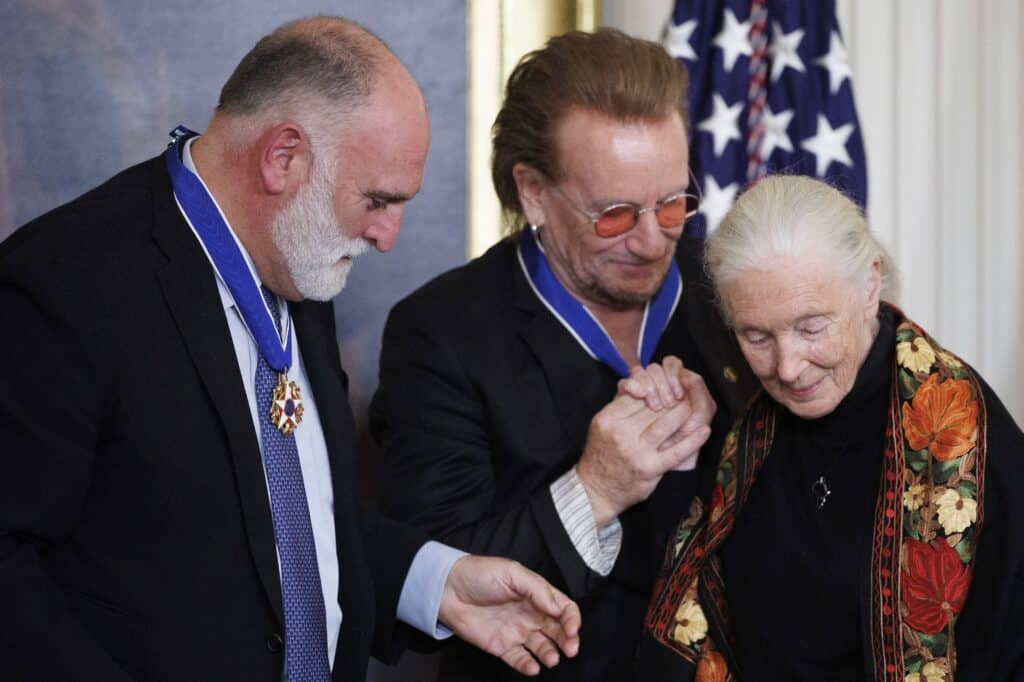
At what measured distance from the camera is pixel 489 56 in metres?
3.81

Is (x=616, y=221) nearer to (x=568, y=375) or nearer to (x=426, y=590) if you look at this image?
(x=568, y=375)

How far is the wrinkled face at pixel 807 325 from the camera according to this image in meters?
2.37

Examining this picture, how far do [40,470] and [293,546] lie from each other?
0.50 m

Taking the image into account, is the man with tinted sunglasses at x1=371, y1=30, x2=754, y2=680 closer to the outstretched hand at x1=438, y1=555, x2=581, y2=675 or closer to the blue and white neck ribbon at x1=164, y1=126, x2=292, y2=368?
the outstretched hand at x1=438, y1=555, x2=581, y2=675

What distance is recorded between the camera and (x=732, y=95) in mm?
3811

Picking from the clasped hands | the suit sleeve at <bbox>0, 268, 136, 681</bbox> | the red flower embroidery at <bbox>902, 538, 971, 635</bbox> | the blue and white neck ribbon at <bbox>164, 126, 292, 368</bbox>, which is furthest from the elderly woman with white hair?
the suit sleeve at <bbox>0, 268, 136, 681</bbox>

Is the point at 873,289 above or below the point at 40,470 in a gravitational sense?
above

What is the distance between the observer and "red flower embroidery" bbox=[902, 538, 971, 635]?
2.25 metres

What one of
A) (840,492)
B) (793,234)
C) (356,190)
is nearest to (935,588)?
(840,492)

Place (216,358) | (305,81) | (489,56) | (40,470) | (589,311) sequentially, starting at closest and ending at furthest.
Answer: (40,470)
(216,358)
(305,81)
(589,311)
(489,56)

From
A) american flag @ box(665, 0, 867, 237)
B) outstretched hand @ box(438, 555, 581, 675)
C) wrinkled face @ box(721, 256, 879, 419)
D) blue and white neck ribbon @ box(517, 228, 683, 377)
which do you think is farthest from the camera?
american flag @ box(665, 0, 867, 237)

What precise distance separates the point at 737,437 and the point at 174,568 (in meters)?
1.09

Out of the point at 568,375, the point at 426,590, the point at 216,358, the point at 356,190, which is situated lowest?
the point at 426,590

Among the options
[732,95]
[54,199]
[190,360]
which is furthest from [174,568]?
[732,95]
